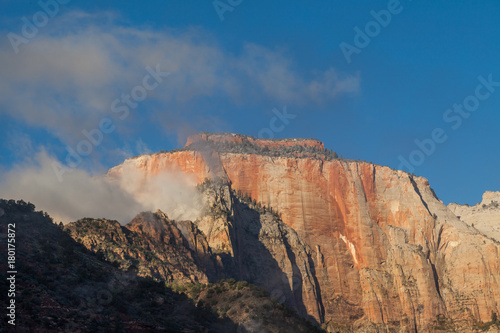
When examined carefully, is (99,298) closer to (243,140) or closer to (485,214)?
(243,140)

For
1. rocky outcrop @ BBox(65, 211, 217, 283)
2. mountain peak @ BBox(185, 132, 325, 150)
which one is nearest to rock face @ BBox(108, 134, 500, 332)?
mountain peak @ BBox(185, 132, 325, 150)

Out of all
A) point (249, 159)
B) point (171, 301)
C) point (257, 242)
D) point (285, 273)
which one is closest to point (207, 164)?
point (249, 159)

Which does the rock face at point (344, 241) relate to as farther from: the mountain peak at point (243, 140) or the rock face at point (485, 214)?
the rock face at point (485, 214)

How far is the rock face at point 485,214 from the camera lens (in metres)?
150

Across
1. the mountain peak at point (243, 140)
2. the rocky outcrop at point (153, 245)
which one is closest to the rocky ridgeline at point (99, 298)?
the rocky outcrop at point (153, 245)

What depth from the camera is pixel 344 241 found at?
13712cm

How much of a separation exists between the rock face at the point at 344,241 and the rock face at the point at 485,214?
10076 millimetres

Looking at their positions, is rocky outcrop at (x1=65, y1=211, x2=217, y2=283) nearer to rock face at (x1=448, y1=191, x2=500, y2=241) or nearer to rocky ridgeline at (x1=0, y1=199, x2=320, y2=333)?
rocky ridgeline at (x1=0, y1=199, x2=320, y2=333)

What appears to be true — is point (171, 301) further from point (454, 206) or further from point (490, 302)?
point (454, 206)

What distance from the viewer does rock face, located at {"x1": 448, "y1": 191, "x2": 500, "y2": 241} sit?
491ft

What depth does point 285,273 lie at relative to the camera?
12081 cm

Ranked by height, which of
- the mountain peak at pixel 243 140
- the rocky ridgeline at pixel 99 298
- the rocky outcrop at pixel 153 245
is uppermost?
the mountain peak at pixel 243 140

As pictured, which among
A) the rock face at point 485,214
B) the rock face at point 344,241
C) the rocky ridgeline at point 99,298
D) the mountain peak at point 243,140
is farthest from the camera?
the mountain peak at point 243,140

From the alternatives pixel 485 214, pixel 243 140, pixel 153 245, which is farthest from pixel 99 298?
pixel 485 214
